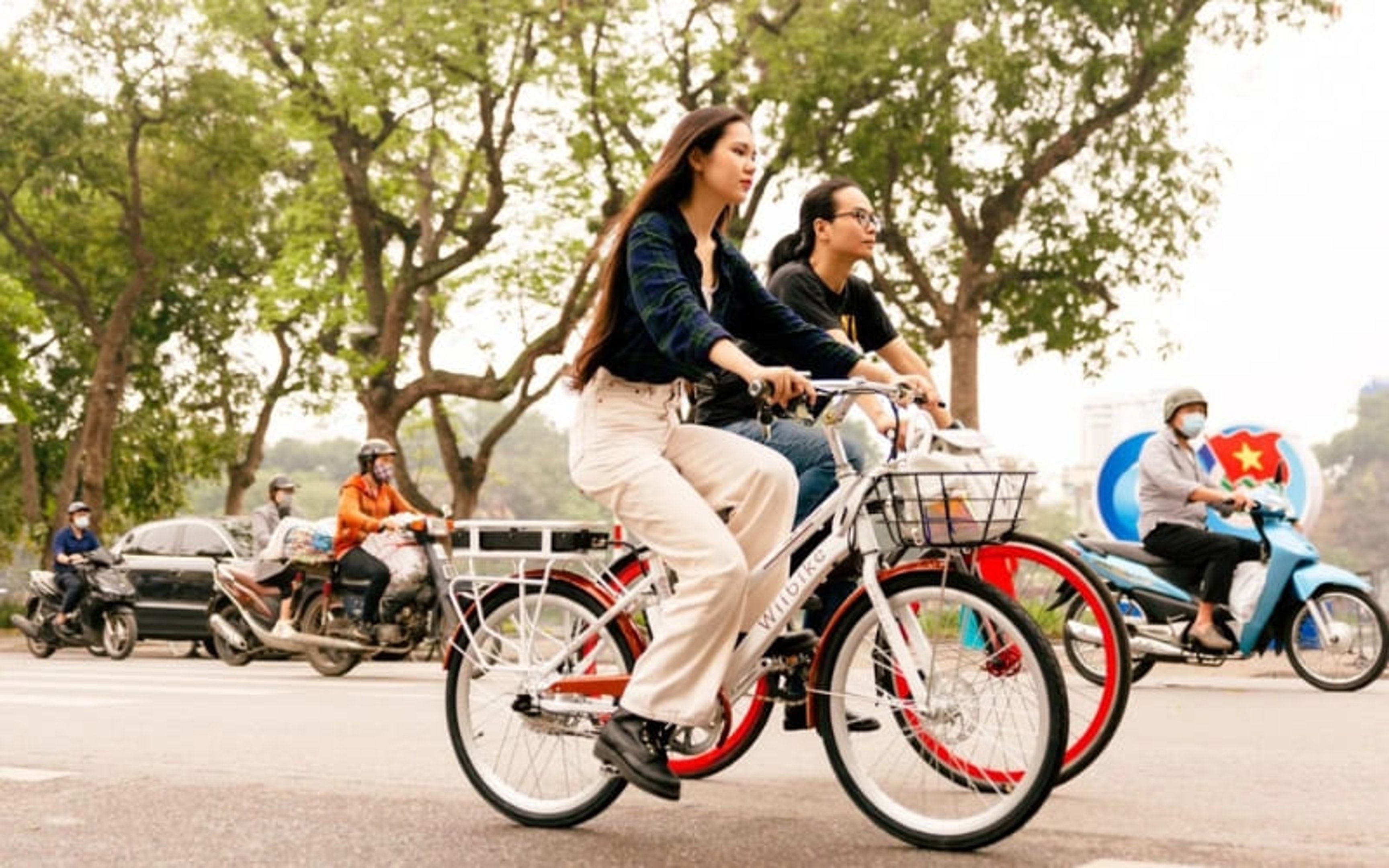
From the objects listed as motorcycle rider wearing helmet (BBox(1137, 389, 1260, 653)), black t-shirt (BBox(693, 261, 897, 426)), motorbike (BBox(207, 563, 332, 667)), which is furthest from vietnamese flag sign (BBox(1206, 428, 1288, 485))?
black t-shirt (BBox(693, 261, 897, 426))

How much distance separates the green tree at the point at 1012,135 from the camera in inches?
833

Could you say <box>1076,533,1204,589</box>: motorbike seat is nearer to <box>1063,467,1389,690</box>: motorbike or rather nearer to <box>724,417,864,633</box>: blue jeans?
<box>1063,467,1389,690</box>: motorbike

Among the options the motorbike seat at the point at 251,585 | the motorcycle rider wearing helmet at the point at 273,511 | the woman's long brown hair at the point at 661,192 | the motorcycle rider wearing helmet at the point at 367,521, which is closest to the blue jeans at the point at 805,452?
the woman's long brown hair at the point at 661,192

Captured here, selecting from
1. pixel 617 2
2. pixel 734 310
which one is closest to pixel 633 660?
pixel 734 310

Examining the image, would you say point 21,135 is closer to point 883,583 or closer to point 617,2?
point 617,2

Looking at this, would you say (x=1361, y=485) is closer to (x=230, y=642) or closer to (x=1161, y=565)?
(x=230, y=642)

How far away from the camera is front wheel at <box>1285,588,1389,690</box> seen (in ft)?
34.4

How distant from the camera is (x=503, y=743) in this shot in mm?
5086

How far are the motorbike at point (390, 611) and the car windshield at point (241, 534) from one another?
5.31 m

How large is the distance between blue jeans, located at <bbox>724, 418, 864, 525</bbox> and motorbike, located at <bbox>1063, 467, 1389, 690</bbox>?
17.8 ft

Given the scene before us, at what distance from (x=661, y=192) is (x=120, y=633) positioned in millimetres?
15060

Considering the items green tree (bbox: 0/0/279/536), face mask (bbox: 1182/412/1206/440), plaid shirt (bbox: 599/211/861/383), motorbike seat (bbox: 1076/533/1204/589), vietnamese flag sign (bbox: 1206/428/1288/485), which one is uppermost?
green tree (bbox: 0/0/279/536)

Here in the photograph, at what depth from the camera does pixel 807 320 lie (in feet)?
19.1

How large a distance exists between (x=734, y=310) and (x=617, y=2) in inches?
699
